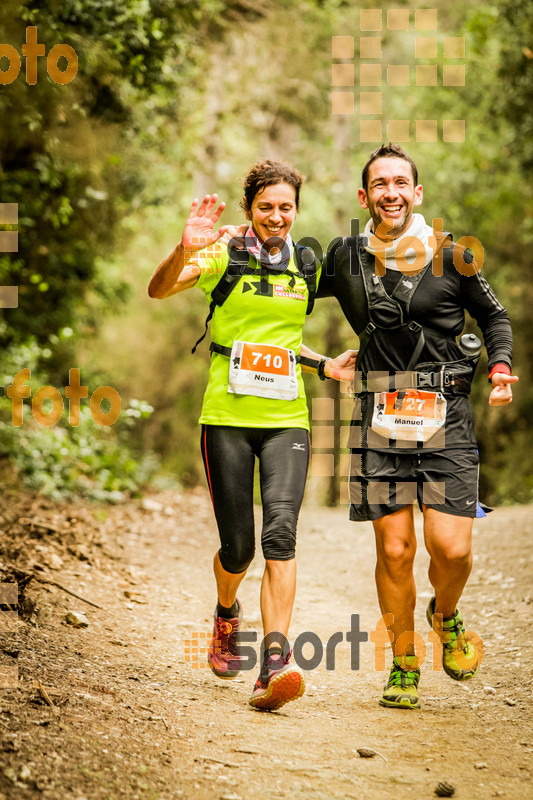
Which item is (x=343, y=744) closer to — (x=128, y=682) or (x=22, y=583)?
(x=128, y=682)

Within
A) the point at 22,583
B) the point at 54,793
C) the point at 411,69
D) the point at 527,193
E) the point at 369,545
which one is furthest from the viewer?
the point at 411,69

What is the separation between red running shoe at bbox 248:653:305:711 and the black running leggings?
1.62ft

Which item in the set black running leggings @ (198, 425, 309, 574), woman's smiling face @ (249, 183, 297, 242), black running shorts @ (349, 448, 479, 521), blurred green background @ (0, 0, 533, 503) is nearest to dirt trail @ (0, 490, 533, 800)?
black running leggings @ (198, 425, 309, 574)

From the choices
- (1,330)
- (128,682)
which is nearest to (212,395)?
(128,682)

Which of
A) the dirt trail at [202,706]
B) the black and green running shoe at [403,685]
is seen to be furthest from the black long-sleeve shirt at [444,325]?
the dirt trail at [202,706]

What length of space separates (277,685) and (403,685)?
75 centimetres

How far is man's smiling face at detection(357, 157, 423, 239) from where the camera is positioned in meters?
4.38

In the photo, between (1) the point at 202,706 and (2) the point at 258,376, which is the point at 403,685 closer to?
(1) the point at 202,706

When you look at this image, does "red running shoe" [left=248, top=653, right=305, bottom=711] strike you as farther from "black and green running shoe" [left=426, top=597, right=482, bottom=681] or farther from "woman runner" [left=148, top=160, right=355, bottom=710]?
"black and green running shoe" [left=426, top=597, right=482, bottom=681]

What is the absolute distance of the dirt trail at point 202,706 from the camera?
306 cm

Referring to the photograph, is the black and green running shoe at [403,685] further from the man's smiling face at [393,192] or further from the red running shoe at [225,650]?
the man's smiling face at [393,192]

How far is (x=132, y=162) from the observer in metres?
12.9

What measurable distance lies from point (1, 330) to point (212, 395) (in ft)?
23.8

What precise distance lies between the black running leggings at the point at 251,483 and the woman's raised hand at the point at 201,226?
90 centimetres
